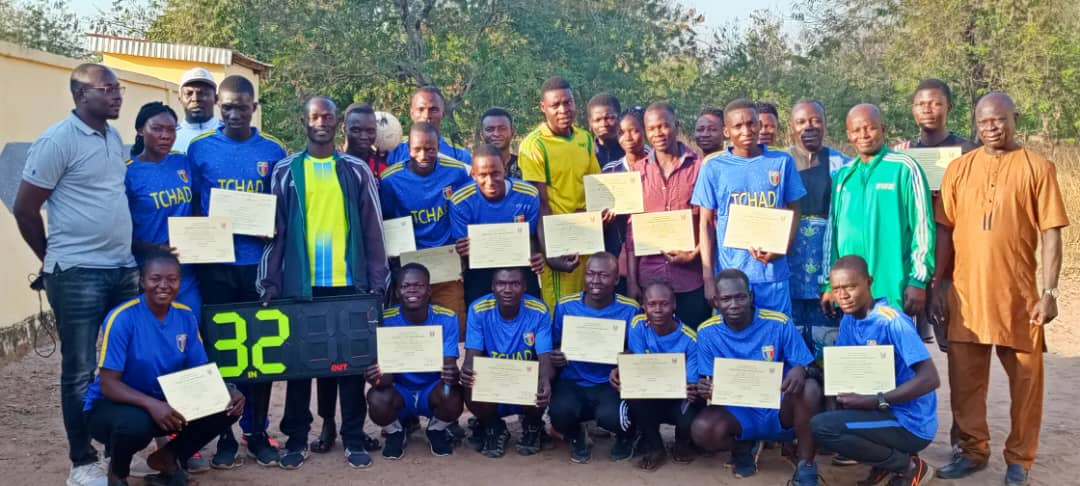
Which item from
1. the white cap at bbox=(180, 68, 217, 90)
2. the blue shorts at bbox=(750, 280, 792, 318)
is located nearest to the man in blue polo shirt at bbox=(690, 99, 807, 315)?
the blue shorts at bbox=(750, 280, 792, 318)

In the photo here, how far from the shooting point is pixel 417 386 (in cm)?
562

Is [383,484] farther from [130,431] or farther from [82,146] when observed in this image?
[82,146]

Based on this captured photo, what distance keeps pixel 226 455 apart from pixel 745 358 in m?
2.99

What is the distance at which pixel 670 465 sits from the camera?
5.38 meters

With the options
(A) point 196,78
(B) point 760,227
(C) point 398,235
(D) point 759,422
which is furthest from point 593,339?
(A) point 196,78

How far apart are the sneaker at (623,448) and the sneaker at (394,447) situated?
124 centimetres

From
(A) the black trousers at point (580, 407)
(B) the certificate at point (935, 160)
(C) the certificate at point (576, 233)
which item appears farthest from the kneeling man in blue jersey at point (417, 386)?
(B) the certificate at point (935, 160)

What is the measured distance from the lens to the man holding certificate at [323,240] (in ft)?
17.0

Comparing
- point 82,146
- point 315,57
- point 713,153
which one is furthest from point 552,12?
point 82,146

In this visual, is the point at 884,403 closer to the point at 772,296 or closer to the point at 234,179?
the point at 772,296

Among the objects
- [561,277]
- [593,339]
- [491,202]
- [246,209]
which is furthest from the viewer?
[561,277]

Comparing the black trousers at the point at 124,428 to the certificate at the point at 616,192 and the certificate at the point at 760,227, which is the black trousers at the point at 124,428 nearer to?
the certificate at the point at 616,192

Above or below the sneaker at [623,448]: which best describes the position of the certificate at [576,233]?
above

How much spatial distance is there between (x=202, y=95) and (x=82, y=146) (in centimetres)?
114
